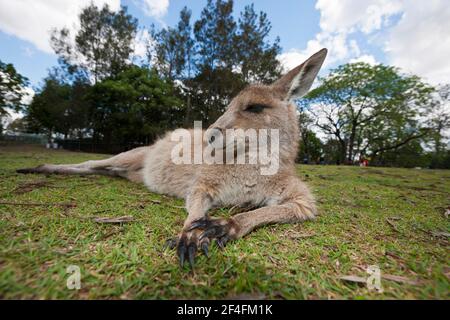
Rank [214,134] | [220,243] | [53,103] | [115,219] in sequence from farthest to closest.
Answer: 1. [53,103]
2. [214,134]
3. [115,219]
4. [220,243]

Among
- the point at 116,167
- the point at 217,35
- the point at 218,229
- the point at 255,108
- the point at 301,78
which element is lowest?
the point at 218,229

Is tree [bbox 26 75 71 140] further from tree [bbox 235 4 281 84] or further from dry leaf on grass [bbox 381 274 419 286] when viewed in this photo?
dry leaf on grass [bbox 381 274 419 286]

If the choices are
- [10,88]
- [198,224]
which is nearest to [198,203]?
[198,224]

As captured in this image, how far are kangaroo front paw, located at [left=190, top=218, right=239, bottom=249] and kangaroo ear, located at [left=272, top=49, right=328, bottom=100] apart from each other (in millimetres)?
1626

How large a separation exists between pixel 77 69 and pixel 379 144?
30.6 m

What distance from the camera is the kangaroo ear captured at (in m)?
2.18

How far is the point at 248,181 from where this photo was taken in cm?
189

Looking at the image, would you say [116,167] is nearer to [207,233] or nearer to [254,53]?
[207,233]

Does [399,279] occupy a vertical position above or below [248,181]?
below

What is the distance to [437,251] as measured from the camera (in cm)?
127

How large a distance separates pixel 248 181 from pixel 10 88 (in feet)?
48.3

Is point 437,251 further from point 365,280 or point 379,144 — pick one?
point 379,144

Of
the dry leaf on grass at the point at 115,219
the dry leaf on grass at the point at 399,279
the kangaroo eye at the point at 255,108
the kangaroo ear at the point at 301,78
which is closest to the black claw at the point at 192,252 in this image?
the dry leaf on grass at the point at 115,219
